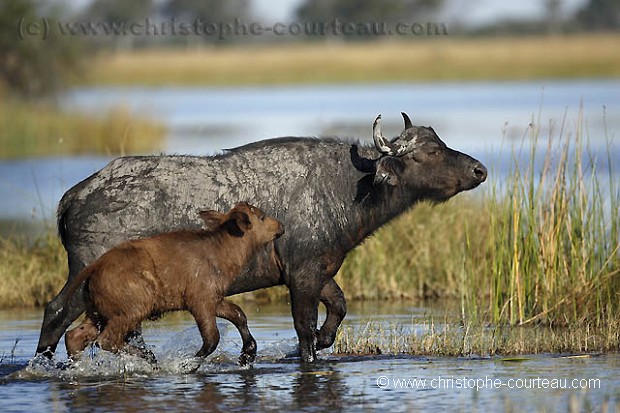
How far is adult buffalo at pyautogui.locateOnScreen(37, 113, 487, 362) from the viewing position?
11.0 metres

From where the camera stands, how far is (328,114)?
1634 inches

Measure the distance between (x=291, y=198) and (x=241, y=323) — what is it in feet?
3.77

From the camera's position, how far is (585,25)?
101m

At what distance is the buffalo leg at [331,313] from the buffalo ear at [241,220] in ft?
3.87

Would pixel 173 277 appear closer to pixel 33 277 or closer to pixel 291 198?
pixel 291 198

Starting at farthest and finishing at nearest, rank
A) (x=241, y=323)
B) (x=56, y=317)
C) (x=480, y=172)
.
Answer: (x=480, y=172)
(x=56, y=317)
(x=241, y=323)

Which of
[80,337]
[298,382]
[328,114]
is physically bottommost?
[298,382]

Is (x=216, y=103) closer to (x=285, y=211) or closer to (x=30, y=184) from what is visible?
(x=30, y=184)

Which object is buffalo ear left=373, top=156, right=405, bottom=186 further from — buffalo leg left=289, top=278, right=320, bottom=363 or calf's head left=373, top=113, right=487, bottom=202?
buffalo leg left=289, top=278, right=320, bottom=363

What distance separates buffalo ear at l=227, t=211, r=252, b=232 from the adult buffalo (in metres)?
0.59

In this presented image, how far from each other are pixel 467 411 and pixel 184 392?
211 centimetres

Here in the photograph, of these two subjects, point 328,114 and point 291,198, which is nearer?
point 291,198

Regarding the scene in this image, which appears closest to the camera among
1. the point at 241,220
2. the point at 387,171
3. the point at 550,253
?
the point at 241,220

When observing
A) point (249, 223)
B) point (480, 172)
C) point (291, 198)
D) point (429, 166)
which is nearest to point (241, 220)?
point (249, 223)
